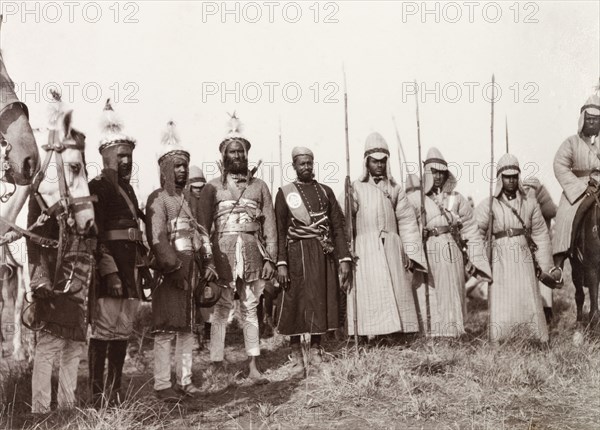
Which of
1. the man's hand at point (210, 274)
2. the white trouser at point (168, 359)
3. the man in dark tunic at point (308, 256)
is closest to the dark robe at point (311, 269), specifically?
the man in dark tunic at point (308, 256)

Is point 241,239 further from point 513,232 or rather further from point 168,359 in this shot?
point 513,232

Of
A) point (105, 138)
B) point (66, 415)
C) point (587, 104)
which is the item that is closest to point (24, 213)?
point (105, 138)

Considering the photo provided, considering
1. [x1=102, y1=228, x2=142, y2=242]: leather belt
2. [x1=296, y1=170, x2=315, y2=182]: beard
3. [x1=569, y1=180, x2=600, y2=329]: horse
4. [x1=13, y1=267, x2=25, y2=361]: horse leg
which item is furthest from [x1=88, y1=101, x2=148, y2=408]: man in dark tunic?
[x1=569, y1=180, x2=600, y2=329]: horse

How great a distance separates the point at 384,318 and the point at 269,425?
2.75 metres

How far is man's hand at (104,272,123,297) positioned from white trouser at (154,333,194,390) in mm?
749

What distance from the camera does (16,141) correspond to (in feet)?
13.0

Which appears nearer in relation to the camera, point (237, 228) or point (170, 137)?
point (170, 137)

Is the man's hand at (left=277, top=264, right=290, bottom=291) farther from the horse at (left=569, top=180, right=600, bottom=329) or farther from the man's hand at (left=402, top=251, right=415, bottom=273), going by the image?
the horse at (left=569, top=180, right=600, bottom=329)

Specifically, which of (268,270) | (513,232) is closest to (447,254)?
(513,232)

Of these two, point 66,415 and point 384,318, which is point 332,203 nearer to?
point 384,318

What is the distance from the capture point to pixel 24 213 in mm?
7496

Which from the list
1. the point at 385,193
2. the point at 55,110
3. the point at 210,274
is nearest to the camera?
the point at 55,110

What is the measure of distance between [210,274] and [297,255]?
103 cm

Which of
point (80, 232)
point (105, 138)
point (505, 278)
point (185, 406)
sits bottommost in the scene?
point (185, 406)
